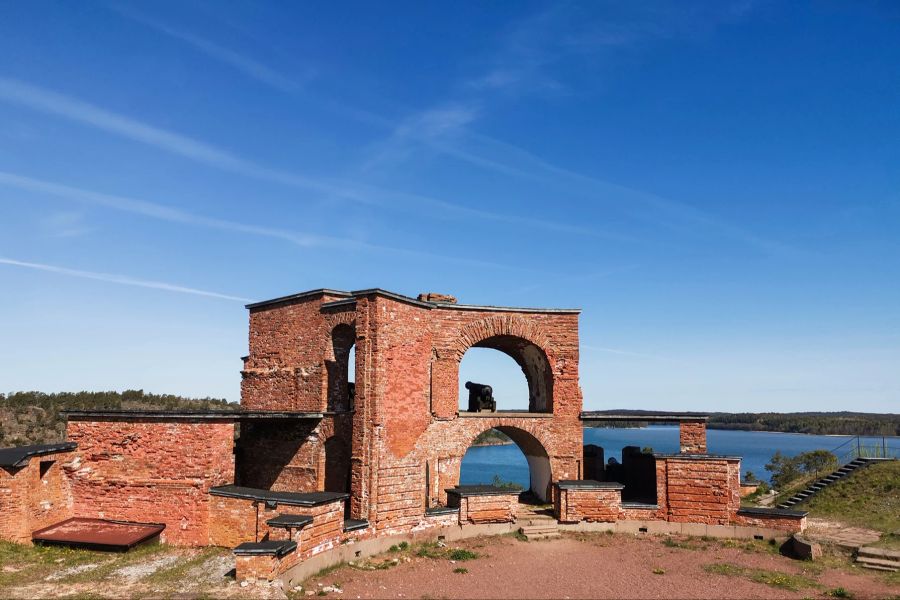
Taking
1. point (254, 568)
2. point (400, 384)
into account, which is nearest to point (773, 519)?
point (400, 384)

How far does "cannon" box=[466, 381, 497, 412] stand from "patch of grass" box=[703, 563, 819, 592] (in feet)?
28.1

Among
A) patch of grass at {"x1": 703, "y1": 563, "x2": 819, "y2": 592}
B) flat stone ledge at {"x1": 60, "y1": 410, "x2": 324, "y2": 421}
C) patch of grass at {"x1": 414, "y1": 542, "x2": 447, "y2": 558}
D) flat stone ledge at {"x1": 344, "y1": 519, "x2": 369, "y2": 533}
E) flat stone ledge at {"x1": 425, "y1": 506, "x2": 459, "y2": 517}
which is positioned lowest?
patch of grass at {"x1": 703, "y1": 563, "x2": 819, "y2": 592}

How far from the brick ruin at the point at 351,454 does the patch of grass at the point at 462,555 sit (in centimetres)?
152

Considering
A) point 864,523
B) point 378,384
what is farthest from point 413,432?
point 864,523

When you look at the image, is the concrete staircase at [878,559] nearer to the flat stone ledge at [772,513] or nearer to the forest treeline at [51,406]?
the flat stone ledge at [772,513]

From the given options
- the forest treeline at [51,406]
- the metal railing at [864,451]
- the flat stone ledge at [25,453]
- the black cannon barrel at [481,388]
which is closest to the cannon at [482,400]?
the black cannon barrel at [481,388]

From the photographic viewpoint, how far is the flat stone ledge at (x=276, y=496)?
13.4 m

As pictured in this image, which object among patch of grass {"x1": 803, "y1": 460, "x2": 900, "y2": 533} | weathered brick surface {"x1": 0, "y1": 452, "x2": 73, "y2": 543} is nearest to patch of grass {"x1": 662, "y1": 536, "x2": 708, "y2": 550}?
patch of grass {"x1": 803, "y1": 460, "x2": 900, "y2": 533}

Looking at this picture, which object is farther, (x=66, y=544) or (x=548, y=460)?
(x=548, y=460)

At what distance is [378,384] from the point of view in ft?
52.3

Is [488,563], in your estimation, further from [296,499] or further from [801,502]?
[801,502]

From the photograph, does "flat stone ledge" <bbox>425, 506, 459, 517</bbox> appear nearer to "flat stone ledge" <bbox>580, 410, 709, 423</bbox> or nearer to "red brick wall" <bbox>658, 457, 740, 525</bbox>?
"flat stone ledge" <bbox>580, 410, 709, 423</bbox>

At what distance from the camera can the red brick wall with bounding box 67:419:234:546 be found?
14.2 meters

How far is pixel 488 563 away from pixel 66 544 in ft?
31.7
